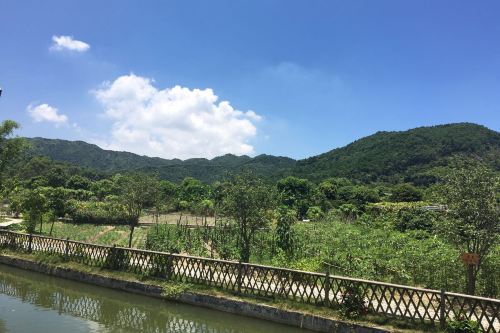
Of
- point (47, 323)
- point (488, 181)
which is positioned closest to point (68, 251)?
point (47, 323)

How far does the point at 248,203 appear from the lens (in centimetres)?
1809

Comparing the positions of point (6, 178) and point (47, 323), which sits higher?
point (6, 178)

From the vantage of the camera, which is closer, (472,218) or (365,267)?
(472,218)

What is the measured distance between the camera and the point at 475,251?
1255 centimetres

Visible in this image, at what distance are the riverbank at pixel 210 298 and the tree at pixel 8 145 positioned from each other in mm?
11890

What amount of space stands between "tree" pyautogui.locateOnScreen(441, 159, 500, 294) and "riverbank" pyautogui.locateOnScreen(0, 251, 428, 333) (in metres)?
3.85

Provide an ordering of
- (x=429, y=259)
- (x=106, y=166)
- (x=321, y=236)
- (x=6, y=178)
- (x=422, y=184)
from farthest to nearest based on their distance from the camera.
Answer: (x=106, y=166), (x=422, y=184), (x=6, y=178), (x=321, y=236), (x=429, y=259)

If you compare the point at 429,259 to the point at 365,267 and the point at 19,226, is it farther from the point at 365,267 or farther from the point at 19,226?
the point at 19,226

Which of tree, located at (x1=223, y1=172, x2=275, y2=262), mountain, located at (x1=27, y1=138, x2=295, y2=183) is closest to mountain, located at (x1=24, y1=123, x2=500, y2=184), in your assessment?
mountain, located at (x1=27, y1=138, x2=295, y2=183)

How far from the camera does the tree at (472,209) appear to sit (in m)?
12.0

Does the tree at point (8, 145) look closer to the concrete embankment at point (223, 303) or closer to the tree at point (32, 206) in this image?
the tree at point (32, 206)

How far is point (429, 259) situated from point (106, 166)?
19040 cm

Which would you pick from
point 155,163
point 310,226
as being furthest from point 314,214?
point 155,163

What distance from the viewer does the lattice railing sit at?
1055cm
